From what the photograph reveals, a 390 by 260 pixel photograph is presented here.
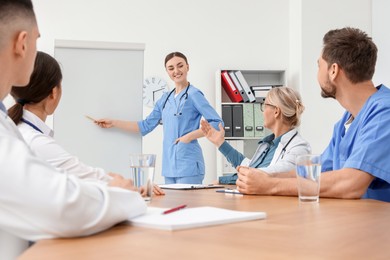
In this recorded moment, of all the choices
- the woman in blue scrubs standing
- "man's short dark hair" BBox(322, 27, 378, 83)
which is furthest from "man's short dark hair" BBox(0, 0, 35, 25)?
the woman in blue scrubs standing

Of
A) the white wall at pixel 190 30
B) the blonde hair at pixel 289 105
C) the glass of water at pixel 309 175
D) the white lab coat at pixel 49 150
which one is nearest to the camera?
the glass of water at pixel 309 175

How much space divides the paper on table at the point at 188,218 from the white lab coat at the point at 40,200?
4.3 inches

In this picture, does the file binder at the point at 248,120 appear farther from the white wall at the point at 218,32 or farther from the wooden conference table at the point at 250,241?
the wooden conference table at the point at 250,241

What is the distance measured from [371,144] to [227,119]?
10.7 ft

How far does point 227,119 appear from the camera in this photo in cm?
482

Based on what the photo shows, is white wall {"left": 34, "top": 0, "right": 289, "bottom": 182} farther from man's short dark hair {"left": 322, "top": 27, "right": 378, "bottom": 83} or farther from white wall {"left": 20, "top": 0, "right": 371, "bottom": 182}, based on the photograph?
man's short dark hair {"left": 322, "top": 27, "right": 378, "bottom": 83}

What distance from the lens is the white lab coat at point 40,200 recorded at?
→ 28.6 inches

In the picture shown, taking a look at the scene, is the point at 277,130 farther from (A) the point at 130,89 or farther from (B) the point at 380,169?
(A) the point at 130,89

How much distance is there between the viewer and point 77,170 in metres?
1.62

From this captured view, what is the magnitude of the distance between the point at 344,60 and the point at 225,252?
4.46ft

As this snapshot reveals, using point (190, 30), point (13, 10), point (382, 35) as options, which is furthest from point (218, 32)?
point (13, 10)

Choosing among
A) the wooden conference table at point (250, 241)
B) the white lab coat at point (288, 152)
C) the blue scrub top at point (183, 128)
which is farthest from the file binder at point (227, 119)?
the wooden conference table at point (250, 241)

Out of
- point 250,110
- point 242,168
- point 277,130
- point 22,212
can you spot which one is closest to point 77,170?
point 242,168

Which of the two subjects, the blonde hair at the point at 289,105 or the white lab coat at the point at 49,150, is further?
the blonde hair at the point at 289,105
